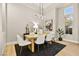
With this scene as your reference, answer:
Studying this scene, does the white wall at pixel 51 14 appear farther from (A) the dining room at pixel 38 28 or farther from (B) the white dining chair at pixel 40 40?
(B) the white dining chair at pixel 40 40

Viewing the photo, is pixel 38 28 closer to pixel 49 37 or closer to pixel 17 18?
pixel 49 37

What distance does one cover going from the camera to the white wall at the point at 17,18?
253 centimetres

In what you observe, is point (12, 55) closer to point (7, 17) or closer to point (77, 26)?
point (7, 17)


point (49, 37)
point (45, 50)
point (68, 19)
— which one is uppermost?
point (68, 19)

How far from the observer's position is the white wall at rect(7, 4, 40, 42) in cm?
253

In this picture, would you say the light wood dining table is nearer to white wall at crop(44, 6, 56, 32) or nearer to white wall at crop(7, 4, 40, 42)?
white wall at crop(7, 4, 40, 42)

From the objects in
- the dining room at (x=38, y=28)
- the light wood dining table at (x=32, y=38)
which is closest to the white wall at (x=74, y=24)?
the dining room at (x=38, y=28)

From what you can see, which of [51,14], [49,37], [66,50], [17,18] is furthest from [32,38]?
[66,50]

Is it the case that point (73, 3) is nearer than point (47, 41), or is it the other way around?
point (73, 3)

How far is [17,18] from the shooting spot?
2588mm

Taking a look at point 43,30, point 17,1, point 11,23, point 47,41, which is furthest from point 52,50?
point 17,1

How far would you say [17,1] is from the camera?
246cm

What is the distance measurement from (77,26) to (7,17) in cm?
163

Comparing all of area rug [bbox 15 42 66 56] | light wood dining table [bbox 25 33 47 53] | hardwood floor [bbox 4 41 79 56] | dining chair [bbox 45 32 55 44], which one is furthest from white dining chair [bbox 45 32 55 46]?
hardwood floor [bbox 4 41 79 56]
